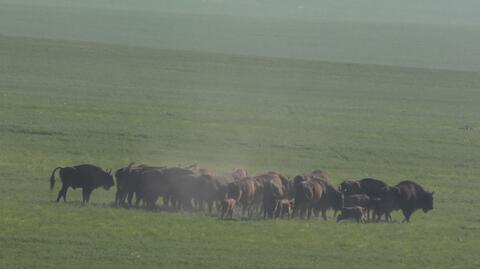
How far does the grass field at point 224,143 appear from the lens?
20375 mm

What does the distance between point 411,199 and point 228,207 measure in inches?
183

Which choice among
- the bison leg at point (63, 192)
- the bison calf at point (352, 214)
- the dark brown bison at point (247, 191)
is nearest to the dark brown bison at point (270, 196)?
the dark brown bison at point (247, 191)

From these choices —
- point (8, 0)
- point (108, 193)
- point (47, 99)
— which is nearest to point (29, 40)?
point (47, 99)

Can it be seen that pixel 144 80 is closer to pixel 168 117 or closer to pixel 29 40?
pixel 168 117

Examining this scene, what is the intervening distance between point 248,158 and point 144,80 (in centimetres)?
2543

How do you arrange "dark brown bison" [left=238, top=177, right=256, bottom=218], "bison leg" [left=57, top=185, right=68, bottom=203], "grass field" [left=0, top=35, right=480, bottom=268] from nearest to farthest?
"grass field" [left=0, top=35, right=480, bottom=268], "bison leg" [left=57, top=185, right=68, bottom=203], "dark brown bison" [left=238, top=177, right=256, bottom=218]

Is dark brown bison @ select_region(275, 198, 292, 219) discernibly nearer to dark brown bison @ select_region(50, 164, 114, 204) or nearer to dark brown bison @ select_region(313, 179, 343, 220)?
dark brown bison @ select_region(313, 179, 343, 220)

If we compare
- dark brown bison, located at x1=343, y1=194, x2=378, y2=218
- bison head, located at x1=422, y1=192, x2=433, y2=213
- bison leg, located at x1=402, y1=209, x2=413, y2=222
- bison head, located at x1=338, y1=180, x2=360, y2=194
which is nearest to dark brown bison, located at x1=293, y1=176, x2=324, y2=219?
dark brown bison, located at x1=343, y1=194, x2=378, y2=218

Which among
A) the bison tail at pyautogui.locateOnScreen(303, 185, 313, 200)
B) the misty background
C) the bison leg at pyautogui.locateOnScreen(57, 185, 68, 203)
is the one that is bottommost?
the bison leg at pyautogui.locateOnScreen(57, 185, 68, 203)

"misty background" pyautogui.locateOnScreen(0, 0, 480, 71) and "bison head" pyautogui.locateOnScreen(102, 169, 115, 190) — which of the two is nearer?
"bison head" pyautogui.locateOnScreen(102, 169, 115, 190)

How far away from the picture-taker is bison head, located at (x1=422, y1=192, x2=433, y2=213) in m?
26.3

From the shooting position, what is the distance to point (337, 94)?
58375mm

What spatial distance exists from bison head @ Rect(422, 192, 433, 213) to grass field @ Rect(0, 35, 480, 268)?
0.87ft

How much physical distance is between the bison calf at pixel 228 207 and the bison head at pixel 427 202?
4.78 meters
